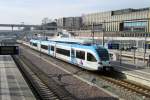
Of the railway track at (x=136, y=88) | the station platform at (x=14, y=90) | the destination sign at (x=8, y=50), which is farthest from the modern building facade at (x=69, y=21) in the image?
the station platform at (x=14, y=90)

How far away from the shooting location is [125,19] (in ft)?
392

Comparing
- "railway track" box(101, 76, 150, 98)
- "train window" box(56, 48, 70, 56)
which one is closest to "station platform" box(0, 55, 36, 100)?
"railway track" box(101, 76, 150, 98)

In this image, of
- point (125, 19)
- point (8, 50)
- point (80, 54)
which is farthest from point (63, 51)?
point (125, 19)

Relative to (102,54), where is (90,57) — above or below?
below

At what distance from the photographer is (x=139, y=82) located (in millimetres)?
26203

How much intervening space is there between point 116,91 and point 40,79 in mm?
8203

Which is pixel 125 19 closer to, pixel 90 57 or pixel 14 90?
pixel 90 57

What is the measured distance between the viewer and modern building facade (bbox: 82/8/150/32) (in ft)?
329

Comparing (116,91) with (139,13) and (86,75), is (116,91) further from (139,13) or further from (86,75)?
(139,13)

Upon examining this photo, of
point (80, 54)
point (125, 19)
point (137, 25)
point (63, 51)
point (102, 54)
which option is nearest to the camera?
point (102, 54)

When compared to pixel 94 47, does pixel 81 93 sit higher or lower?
lower

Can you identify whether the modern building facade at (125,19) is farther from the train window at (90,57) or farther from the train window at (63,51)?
the train window at (90,57)

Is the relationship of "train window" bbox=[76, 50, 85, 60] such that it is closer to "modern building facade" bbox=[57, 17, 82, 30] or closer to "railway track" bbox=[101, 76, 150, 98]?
"railway track" bbox=[101, 76, 150, 98]

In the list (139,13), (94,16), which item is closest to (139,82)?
(139,13)
